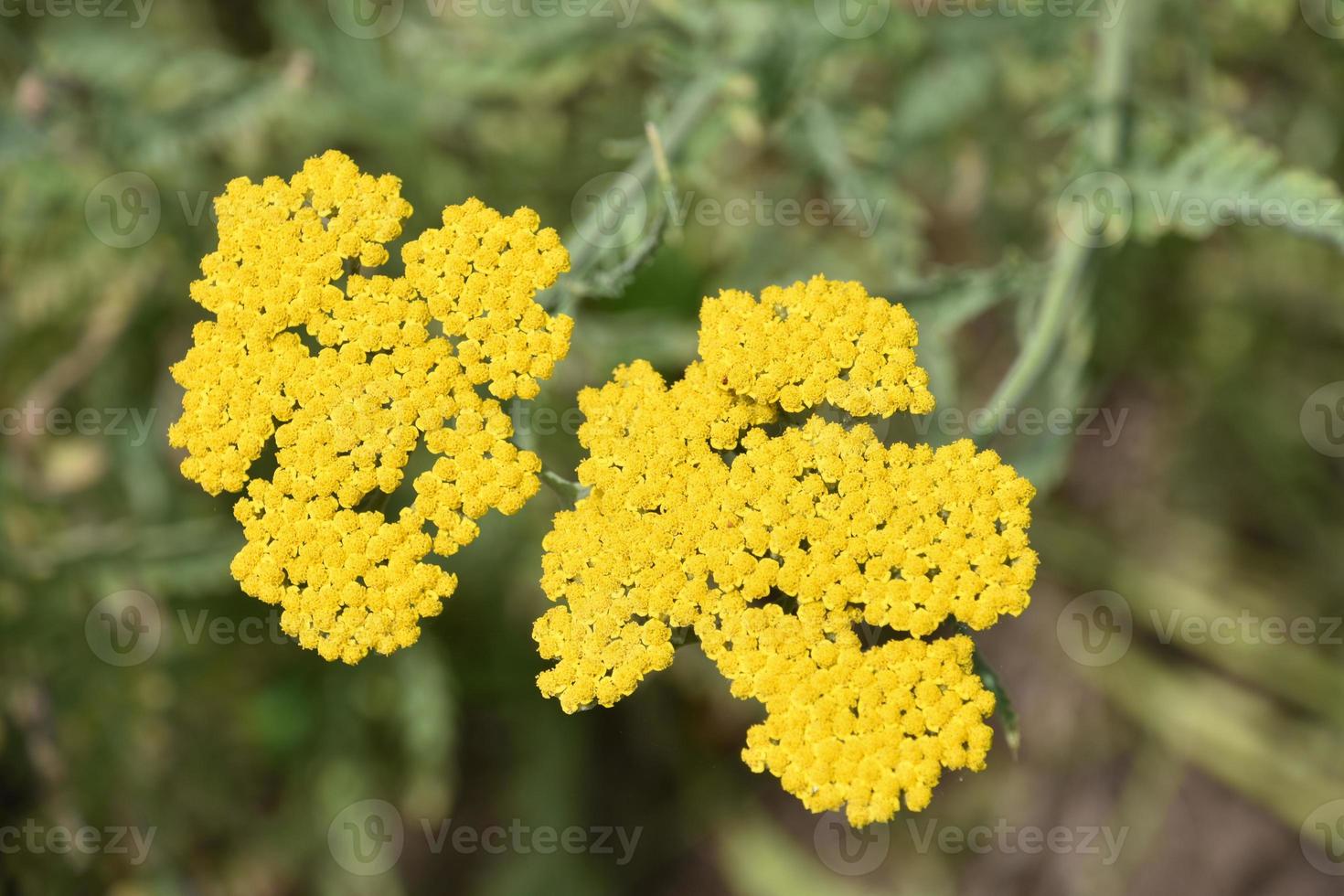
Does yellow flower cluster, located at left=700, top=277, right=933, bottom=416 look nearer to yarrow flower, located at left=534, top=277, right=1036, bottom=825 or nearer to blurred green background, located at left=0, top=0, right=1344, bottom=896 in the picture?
yarrow flower, located at left=534, top=277, right=1036, bottom=825

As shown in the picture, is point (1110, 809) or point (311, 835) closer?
point (311, 835)

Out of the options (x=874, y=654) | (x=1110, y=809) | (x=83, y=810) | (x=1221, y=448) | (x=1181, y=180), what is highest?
(x=1181, y=180)

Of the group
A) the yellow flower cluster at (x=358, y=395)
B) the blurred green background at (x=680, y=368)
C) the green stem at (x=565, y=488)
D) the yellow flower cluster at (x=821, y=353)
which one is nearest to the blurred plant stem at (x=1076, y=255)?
the blurred green background at (x=680, y=368)

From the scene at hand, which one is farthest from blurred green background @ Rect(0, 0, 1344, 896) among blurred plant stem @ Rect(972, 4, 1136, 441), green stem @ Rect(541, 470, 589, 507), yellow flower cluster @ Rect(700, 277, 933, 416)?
yellow flower cluster @ Rect(700, 277, 933, 416)

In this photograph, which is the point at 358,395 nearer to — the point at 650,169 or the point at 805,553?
the point at 805,553

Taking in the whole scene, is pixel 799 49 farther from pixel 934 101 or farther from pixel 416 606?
pixel 416 606

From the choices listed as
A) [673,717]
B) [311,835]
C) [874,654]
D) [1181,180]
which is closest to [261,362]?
[874,654]

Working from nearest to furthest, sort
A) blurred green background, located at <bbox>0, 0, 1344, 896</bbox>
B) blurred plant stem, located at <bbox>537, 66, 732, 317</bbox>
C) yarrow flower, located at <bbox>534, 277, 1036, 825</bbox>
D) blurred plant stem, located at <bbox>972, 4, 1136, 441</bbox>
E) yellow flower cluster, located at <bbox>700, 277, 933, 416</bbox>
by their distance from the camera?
yarrow flower, located at <bbox>534, 277, 1036, 825</bbox> → yellow flower cluster, located at <bbox>700, 277, 933, 416</bbox> → blurred plant stem, located at <bbox>537, 66, 732, 317</bbox> → blurred plant stem, located at <bbox>972, 4, 1136, 441</bbox> → blurred green background, located at <bbox>0, 0, 1344, 896</bbox>
